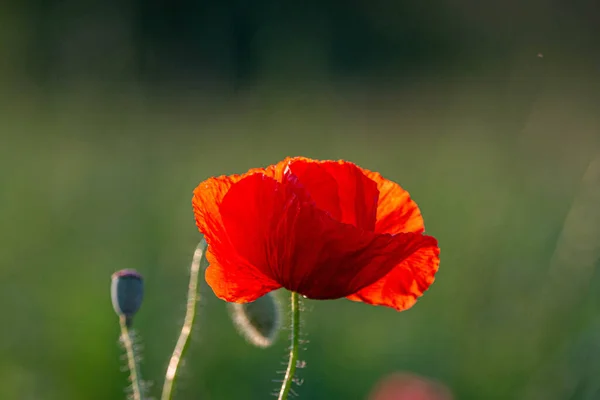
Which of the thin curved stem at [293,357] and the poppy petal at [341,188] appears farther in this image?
Result: the poppy petal at [341,188]

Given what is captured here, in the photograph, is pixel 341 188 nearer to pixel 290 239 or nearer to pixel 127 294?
pixel 290 239

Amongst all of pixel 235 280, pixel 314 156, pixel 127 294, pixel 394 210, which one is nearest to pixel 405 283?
pixel 394 210

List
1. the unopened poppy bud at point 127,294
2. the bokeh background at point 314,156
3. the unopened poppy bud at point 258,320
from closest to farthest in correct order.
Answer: the unopened poppy bud at point 127,294
the unopened poppy bud at point 258,320
the bokeh background at point 314,156

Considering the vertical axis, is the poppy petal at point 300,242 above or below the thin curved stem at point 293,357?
above

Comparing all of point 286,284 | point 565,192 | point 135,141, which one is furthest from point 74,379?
point 135,141

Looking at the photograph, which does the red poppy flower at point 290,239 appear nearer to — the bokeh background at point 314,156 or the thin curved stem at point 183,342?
the thin curved stem at point 183,342

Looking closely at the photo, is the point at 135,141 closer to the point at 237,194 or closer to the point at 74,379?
the point at 74,379

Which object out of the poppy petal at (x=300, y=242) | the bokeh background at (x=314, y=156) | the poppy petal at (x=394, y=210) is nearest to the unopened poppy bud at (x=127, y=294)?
the poppy petal at (x=300, y=242)
